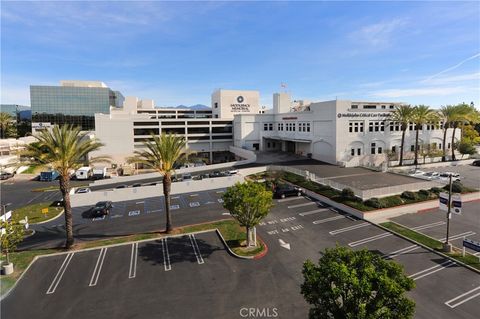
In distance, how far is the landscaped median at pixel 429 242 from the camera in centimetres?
2041

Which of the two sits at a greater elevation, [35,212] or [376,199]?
[376,199]

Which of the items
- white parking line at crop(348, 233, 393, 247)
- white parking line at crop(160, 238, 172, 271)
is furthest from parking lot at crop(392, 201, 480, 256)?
white parking line at crop(160, 238, 172, 271)

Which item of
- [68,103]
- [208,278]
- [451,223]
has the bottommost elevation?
[208,278]

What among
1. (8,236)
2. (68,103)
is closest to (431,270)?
(8,236)

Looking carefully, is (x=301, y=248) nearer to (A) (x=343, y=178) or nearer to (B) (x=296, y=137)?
(A) (x=343, y=178)

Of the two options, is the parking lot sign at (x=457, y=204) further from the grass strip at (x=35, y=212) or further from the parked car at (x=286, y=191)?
the grass strip at (x=35, y=212)

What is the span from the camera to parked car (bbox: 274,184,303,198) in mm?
37075

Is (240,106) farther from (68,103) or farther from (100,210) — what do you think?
(100,210)

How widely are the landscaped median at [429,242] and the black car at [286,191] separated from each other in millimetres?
12262

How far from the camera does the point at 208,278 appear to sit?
19016 millimetres

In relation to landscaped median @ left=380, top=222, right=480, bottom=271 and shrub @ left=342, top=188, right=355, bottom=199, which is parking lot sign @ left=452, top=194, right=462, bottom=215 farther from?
shrub @ left=342, top=188, right=355, bottom=199

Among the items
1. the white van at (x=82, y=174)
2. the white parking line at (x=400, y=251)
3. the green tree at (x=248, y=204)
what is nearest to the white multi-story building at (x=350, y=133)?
the white parking line at (x=400, y=251)

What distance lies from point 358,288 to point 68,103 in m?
108

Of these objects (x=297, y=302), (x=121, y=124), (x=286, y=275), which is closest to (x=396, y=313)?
(x=297, y=302)
